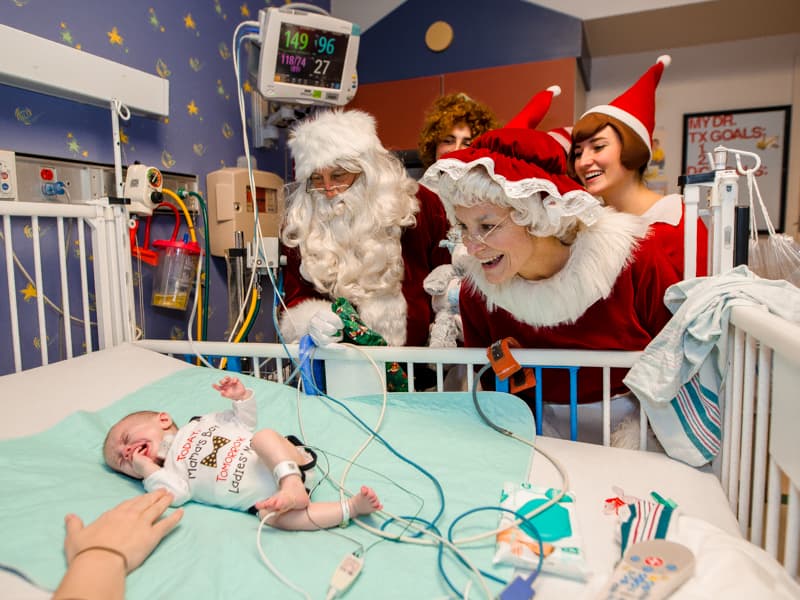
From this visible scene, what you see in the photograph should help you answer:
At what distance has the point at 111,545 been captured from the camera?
0.82 m

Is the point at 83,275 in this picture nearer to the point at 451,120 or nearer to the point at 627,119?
the point at 451,120

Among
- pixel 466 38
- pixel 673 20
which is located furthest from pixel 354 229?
pixel 673 20

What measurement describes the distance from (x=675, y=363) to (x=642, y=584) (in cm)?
48

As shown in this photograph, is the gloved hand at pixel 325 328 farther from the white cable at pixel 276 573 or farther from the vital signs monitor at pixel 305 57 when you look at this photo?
the vital signs monitor at pixel 305 57

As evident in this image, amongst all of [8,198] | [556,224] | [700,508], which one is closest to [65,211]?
[8,198]

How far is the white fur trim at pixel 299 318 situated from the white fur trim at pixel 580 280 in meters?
0.66

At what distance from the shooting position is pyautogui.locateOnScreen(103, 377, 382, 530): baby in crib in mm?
969

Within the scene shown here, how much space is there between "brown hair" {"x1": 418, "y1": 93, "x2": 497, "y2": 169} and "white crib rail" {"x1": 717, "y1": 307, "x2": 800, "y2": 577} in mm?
1254

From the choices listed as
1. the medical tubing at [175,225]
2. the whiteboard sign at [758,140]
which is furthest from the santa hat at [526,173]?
the whiteboard sign at [758,140]

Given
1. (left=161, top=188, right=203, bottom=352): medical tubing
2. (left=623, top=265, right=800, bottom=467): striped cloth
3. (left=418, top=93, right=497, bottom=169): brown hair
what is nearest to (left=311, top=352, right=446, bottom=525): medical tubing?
(left=623, top=265, right=800, bottom=467): striped cloth

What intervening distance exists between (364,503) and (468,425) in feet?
1.35

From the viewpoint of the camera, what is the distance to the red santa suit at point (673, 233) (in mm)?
1404

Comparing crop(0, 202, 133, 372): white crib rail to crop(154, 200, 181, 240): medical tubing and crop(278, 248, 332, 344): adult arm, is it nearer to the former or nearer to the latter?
crop(154, 200, 181, 240): medical tubing

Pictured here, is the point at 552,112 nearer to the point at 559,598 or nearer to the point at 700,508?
the point at 700,508
